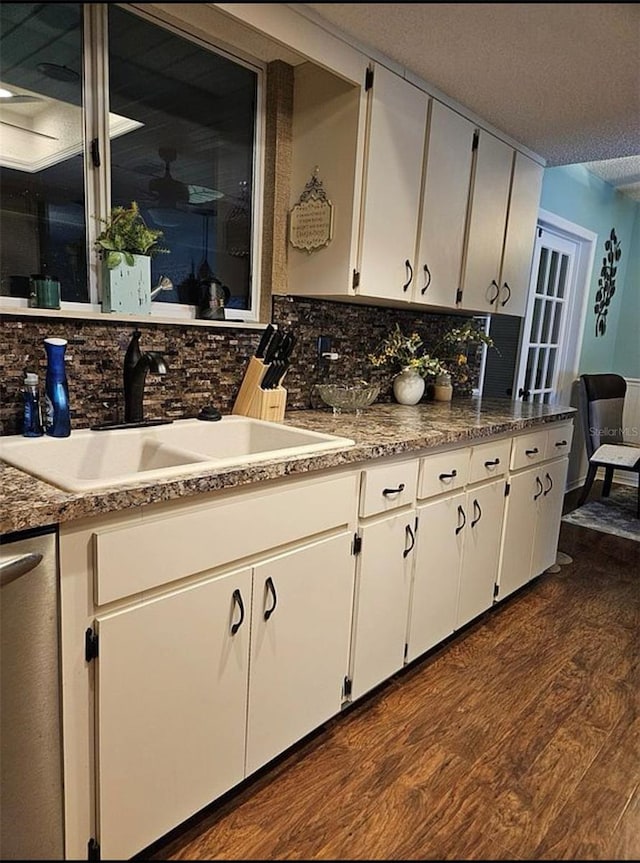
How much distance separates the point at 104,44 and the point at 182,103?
31 cm

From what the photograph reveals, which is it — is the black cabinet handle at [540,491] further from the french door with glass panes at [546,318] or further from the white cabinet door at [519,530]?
the french door with glass panes at [546,318]

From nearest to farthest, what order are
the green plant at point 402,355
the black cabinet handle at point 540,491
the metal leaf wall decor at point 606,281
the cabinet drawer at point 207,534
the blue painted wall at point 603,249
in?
the cabinet drawer at point 207,534
the green plant at point 402,355
the black cabinet handle at point 540,491
the blue painted wall at point 603,249
the metal leaf wall decor at point 606,281

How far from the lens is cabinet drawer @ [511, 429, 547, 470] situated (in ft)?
8.32

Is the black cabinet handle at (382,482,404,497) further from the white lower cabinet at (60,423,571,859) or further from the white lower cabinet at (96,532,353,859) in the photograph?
the white lower cabinet at (96,532,353,859)

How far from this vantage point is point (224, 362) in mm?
2082

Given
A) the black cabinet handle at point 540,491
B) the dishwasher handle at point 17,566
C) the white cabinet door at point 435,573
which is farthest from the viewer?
the black cabinet handle at point 540,491

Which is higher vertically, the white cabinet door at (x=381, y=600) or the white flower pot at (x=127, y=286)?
the white flower pot at (x=127, y=286)

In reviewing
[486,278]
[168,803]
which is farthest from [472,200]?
[168,803]

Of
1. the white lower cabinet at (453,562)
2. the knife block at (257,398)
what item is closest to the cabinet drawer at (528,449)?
the white lower cabinet at (453,562)

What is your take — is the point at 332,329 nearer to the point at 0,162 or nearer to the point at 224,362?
the point at 224,362

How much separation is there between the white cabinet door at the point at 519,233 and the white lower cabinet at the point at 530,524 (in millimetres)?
869

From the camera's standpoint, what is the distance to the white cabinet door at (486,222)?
2.54 m

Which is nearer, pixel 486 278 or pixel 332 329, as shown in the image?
pixel 332 329

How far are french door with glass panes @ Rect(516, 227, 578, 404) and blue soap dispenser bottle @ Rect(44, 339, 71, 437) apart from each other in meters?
3.06
